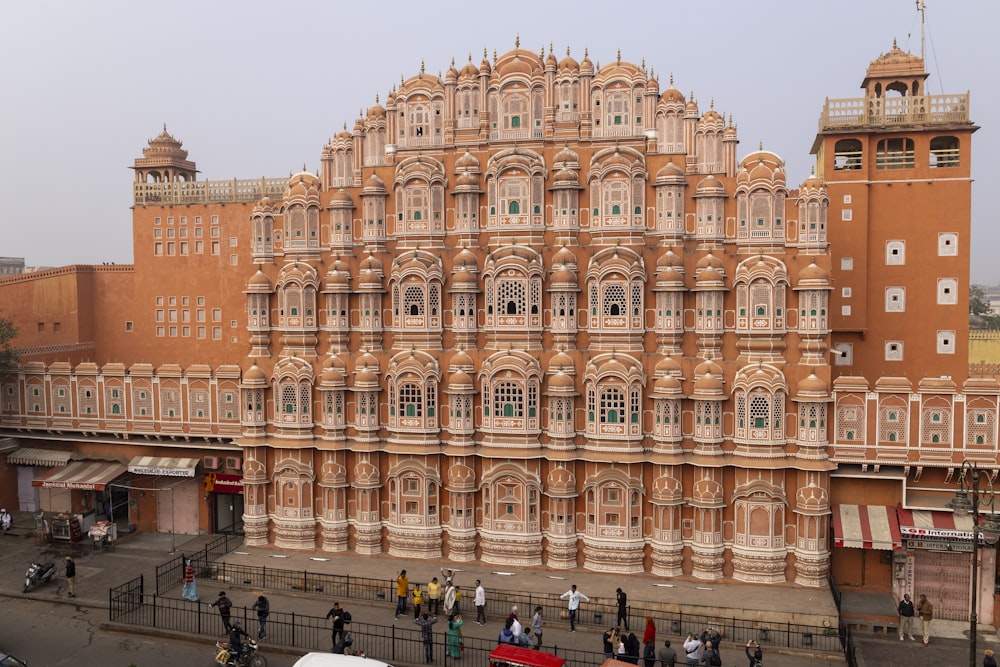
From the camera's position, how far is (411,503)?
106 feet

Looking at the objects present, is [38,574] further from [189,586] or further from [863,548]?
[863,548]

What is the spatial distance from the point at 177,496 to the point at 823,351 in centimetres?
3070

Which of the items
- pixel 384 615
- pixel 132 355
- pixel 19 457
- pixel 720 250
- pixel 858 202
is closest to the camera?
pixel 384 615

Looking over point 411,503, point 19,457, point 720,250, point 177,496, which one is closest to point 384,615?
point 411,503

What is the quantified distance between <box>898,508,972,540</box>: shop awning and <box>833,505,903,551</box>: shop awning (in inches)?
15.2

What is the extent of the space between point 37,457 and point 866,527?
39.0 m

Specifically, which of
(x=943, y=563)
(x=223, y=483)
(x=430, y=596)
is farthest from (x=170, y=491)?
A: (x=943, y=563)

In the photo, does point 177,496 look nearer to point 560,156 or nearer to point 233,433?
point 233,433

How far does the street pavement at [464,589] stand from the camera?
25812 mm

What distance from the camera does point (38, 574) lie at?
99.7ft

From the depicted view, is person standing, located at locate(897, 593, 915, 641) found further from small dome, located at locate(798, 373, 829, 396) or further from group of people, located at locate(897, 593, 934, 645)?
small dome, located at locate(798, 373, 829, 396)

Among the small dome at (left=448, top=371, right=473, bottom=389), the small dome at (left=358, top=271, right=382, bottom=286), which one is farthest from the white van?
the small dome at (left=358, top=271, right=382, bottom=286)

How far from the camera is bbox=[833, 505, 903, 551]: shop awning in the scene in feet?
92.1

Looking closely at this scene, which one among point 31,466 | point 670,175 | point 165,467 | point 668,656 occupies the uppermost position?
point 670,175
